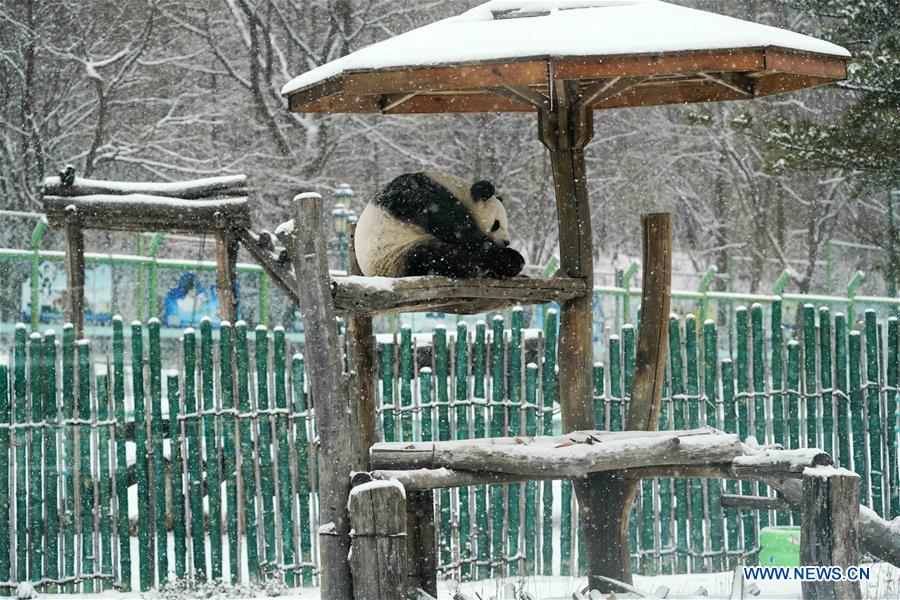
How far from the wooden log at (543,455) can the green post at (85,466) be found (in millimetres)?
2531

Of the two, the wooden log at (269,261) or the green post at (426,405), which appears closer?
the green post at (426,405)

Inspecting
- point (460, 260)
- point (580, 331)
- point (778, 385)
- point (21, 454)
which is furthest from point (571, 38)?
point (21, 454)

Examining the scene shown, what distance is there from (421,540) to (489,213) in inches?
59.6

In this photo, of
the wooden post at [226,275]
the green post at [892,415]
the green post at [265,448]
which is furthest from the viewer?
the wooden post at [226,275]

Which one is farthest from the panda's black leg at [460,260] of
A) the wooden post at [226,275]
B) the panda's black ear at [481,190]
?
the wooden post at [226,275]

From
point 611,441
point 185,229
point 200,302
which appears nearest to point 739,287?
point 200,302

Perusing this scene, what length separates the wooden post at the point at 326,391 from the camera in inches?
159

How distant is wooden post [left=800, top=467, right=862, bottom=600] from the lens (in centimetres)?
440

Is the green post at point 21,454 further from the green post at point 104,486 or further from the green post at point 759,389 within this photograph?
the green post at point 759,389

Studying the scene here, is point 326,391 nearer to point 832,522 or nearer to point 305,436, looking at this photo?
point 832,522

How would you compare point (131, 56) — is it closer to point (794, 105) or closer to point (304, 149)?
point (304, 149)

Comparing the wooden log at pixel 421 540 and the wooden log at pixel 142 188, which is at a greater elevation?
the wooden log at pixel 142 188

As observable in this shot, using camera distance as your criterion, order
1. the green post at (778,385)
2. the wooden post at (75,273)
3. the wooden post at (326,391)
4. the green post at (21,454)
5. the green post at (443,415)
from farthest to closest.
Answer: the wooden post at (75,273), the green post at (778,385), the green post at (443,415), the green post at (21,454), the wooden post at (326,391)

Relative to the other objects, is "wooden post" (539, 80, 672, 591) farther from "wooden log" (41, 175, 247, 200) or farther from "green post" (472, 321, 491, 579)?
"wooden log" (41, 175, 247, 200)
